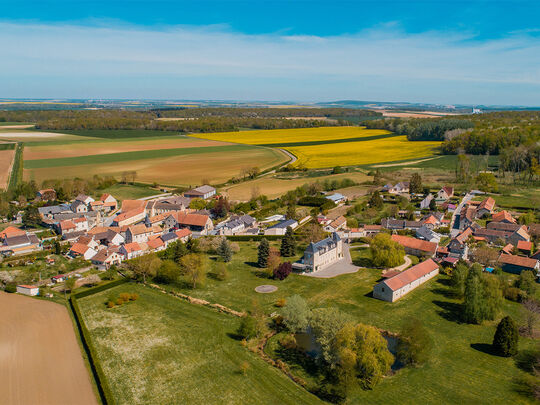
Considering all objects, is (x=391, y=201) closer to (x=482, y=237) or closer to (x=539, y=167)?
(x=482, y=237)

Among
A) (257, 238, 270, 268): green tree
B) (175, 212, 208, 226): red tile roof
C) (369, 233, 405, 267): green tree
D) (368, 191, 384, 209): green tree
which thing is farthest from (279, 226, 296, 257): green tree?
(368, 191, 384, 209): green tree

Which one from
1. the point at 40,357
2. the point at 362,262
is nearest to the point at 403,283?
the point at 362,262

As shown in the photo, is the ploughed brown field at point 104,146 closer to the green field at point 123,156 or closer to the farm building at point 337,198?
the green field at point 123,156

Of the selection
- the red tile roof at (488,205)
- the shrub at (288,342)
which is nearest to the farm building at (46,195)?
the shrub at (288,342)

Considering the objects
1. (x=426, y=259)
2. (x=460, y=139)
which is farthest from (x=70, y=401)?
(x=460, y=139)

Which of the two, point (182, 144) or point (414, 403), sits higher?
point (182, 144)

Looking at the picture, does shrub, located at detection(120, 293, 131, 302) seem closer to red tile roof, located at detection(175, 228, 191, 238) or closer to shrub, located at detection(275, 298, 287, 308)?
shrub, located at detection(275, 298, 287, 308)

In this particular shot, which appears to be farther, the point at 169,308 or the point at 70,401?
the point at 169,308
